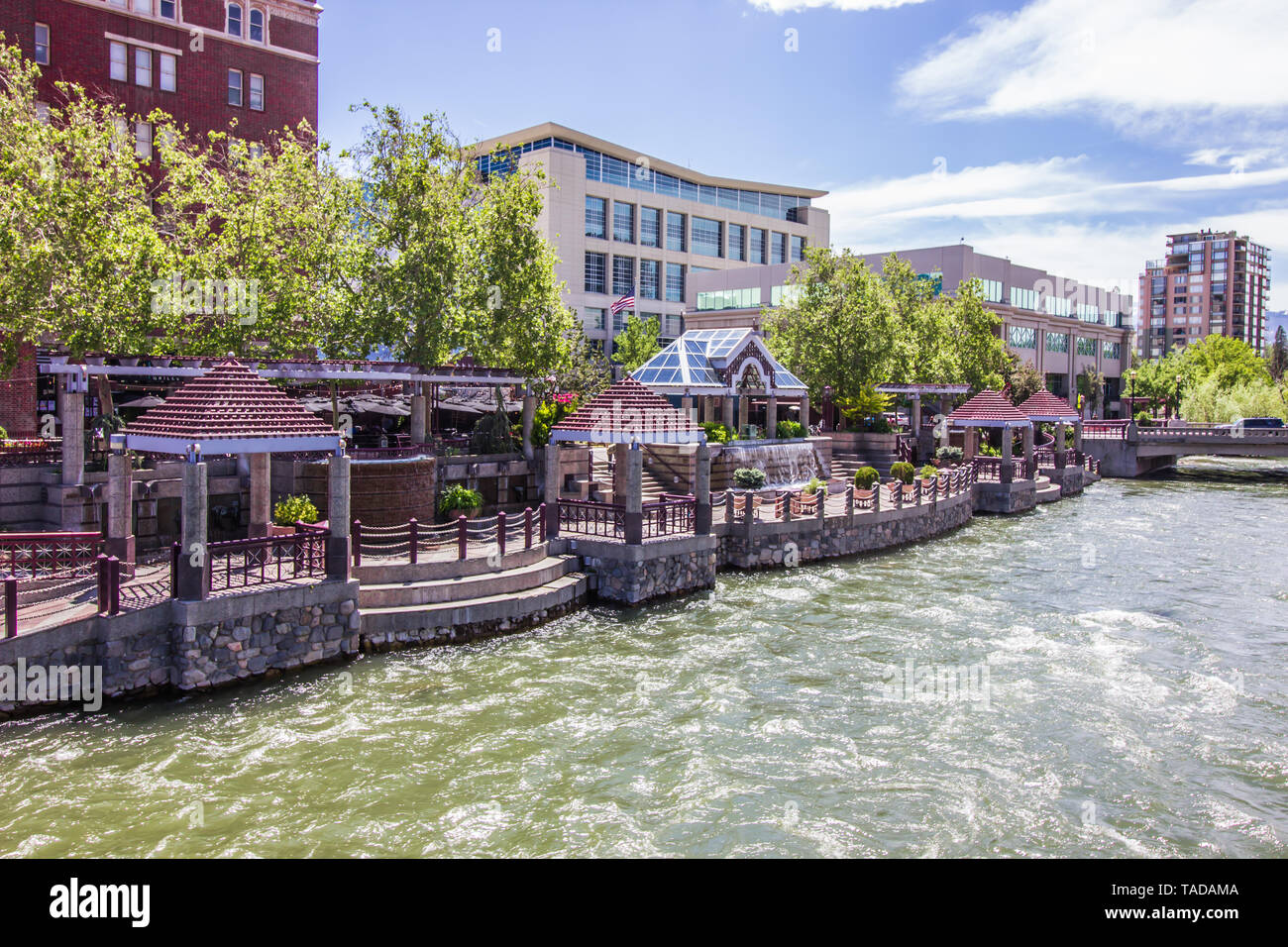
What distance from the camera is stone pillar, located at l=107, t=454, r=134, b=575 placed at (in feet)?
50.2

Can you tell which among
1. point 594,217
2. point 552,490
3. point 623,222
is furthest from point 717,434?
point 623,222

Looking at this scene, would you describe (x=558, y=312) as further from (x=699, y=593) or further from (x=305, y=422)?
(x=305, y=422)

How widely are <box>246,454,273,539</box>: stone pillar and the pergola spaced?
1227 inches

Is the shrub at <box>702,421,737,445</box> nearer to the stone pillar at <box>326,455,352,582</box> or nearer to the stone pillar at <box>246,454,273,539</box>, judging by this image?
the stone pillar at <box>246,454,273,539</box>

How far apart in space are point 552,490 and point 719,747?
9.89 meters

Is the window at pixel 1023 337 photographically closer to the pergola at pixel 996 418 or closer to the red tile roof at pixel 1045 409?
the red tile roof at pixel 1045 409

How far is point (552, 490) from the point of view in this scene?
21.3m

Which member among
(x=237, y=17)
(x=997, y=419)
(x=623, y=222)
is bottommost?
(x=997, y=419)

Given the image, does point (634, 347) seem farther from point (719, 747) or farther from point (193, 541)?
point (719, 747)

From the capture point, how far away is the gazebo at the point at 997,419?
1520 inches

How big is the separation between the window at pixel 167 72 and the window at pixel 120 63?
1.25 metres

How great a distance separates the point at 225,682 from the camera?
554 inches

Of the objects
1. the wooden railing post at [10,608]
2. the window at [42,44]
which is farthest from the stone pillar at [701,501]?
the window at [42,44]

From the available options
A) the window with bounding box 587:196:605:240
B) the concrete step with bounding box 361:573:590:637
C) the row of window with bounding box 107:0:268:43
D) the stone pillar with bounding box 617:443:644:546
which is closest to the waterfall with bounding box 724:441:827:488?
the stone pillar with bounding box 617:443:644:546
